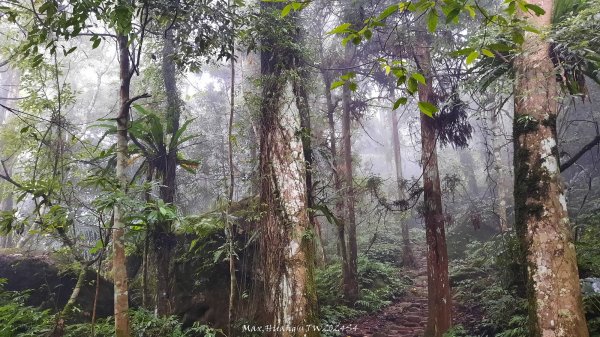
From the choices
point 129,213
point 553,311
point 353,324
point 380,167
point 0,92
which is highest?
point 0,92

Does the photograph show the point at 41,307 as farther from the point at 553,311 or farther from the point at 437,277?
the point at 553,311

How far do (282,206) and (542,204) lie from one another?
283 centimetres

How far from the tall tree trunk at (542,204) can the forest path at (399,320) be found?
4380mm

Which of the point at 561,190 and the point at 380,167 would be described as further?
the point at 380,167

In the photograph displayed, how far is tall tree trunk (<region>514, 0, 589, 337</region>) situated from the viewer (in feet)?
10.7

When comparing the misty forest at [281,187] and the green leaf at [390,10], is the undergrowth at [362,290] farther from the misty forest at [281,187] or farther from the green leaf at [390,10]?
the green leaf at [390,10]

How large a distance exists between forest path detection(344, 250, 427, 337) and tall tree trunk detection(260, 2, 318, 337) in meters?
3.60

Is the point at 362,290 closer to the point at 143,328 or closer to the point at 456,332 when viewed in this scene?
the point at 456,332

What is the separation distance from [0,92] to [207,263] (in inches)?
1176

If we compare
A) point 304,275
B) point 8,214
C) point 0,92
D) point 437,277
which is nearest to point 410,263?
point 437,277

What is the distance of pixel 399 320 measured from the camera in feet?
27.2

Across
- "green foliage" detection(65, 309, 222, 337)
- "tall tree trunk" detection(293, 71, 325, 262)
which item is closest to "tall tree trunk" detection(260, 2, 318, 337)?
"tall tree trunk" detection(293, 71, 325, 262)

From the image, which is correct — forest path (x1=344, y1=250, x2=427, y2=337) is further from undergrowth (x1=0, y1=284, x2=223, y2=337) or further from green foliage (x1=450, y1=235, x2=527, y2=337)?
undergrowth (x1=0, y1=284, x2=223, y2=337)

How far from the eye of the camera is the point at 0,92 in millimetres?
27672
